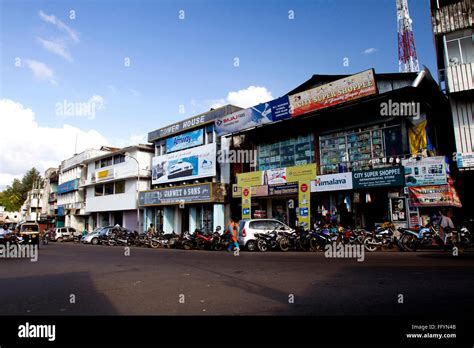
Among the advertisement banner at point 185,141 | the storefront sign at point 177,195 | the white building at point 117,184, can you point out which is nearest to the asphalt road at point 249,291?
the storefront sign at point 177,195

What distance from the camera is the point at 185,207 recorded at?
103 feet

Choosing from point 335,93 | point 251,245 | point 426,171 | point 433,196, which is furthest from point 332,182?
point 251,245

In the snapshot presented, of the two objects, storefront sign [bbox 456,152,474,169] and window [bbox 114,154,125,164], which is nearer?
storefront sign [bbox 456,152,474,169]

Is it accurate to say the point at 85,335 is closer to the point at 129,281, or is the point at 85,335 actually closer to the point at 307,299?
the point at 307,299

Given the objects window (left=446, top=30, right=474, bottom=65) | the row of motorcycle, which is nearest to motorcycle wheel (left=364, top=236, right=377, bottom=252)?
the row of motorcycle

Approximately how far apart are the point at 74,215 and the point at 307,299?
165 ft

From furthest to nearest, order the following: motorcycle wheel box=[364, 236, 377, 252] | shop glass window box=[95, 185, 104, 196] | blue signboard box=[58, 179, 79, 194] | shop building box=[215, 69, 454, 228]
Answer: blue signboard box=[58, 179, 79, 194] < shop glass window box=[95, 185, 104, 196] < shop building box=[215, 69, 454, 228] < motorcycle wheel box=[364, 236, 377, 252]

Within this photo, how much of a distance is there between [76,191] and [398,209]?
44.3 meters

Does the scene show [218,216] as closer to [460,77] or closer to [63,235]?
[460,77]

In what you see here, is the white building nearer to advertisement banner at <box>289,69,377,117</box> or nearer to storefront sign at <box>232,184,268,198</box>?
storefront sign at <box>232,184,268,198</box>

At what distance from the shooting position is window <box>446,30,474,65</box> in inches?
681

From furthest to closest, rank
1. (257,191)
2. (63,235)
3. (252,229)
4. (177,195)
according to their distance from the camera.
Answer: (63,235) → (177,195) → (257,191) → (252,229)

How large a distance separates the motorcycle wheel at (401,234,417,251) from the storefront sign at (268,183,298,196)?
27.3 ft

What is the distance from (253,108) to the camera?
956 inches
